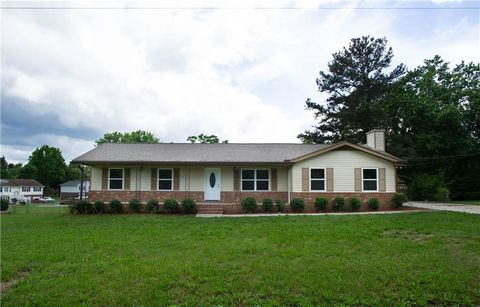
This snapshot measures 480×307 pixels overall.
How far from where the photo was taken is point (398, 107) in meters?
31.2

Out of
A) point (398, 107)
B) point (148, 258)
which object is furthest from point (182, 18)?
point (398, 107)

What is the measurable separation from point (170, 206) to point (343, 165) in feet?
30.0

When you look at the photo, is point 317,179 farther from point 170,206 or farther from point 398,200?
point 170,206

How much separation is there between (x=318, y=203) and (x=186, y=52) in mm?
9959

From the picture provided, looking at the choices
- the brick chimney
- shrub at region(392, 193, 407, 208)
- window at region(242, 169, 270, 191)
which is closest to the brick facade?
shrub at region(392, 193, 407, 208)

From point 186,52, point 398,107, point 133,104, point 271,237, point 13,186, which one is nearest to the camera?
A: point 271,237

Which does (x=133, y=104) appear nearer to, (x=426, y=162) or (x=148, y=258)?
(x=148, y=258)

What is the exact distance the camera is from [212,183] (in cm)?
1777

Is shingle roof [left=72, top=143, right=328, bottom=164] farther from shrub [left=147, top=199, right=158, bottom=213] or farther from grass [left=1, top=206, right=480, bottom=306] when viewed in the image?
grass [left=1, top=206, right=480, bottom=306]

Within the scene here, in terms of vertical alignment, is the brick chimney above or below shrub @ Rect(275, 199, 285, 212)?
above

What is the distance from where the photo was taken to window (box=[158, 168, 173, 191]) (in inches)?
694

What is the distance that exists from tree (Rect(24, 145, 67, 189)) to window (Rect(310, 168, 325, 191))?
68.6 meters

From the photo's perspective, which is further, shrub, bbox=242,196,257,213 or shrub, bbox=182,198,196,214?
shrub, bbox=242,196,257,213

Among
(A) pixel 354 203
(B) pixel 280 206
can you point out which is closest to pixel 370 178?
(A) pixel 354 203
